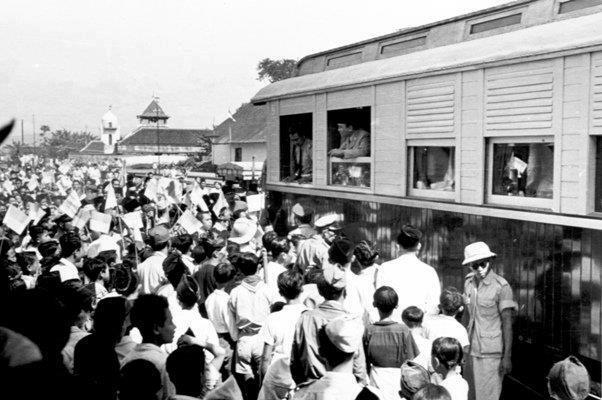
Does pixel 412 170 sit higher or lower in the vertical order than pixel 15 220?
higher

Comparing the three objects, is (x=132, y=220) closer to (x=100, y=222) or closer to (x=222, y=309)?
(x=100, y=222)

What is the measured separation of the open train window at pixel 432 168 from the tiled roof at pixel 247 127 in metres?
43.2

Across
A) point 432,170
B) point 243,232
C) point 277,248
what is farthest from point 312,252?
point 432,170

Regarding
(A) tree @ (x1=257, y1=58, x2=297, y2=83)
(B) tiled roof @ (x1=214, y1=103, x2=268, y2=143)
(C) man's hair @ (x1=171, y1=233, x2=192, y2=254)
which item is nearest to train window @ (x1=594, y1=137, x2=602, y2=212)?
(C) man's hair @ (x1=171, y1=233, x2=192, y2=254)

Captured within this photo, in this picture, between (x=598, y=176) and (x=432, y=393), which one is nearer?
(x=432, y=393)

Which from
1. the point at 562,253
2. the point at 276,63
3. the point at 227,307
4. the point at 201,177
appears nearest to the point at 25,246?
the point at 227,307

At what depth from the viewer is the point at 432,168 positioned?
7.24 metres

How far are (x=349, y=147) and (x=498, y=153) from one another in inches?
112

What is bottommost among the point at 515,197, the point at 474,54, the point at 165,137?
the point at 515,197

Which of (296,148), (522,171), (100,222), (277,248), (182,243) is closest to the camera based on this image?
(522,171)

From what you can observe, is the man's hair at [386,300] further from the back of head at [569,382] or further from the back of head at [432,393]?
the back of head at [569,382]

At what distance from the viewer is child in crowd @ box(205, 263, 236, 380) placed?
5.78 metres

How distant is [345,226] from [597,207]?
4021 mm

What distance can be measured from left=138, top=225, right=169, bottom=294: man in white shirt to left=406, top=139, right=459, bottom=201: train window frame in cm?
276
